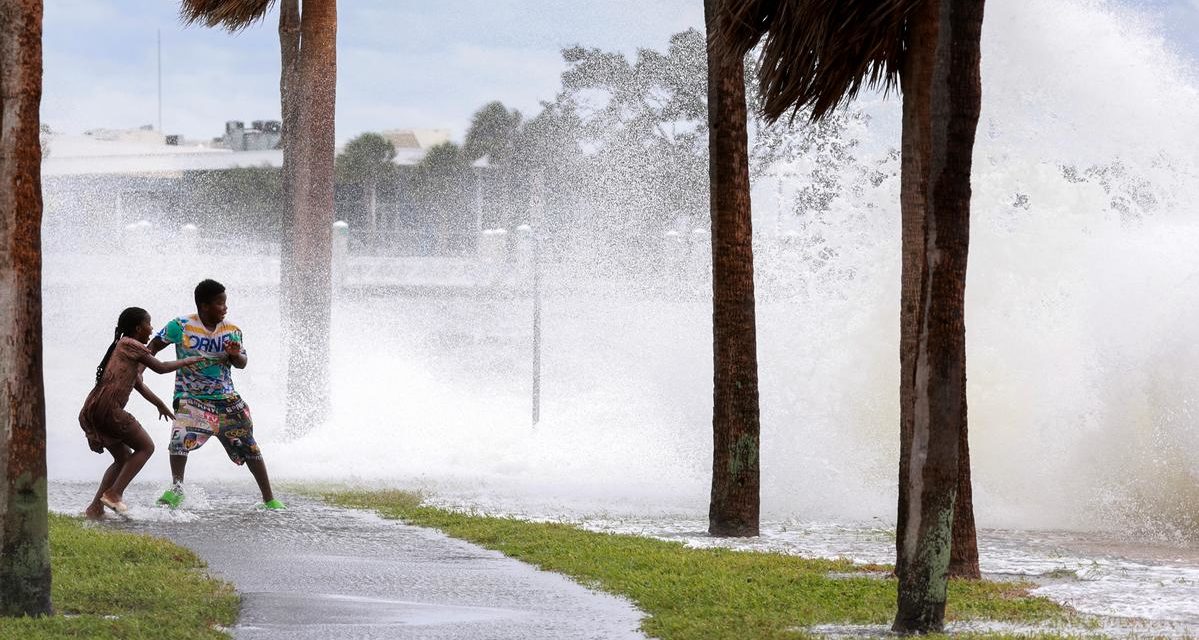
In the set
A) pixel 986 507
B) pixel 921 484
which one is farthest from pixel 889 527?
pixel 921 484

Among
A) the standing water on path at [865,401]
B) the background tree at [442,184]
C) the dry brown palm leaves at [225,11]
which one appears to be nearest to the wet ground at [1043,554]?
the standing water on path at [865,401]

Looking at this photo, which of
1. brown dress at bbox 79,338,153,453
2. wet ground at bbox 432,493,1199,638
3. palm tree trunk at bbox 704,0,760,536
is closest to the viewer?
wet ground at bbox 432,493,1199,638

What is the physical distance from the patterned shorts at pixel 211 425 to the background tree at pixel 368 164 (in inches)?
2057

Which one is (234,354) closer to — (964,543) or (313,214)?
(964,543)

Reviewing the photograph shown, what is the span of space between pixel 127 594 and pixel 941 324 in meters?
4.19

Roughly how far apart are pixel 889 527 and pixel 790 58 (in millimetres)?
5600

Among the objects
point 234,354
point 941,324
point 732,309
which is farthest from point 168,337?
point 941,324

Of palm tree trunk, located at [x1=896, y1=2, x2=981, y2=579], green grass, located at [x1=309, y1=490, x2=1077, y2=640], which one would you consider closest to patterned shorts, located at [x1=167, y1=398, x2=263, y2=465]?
green grass, located at [x1=309, y1=490, x2=1077, y2=640]

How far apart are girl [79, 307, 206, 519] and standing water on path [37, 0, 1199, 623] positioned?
354 cm

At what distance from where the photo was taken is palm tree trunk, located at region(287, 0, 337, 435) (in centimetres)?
1964

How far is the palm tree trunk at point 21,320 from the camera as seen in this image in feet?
24.6

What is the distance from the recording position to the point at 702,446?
62.3 ft

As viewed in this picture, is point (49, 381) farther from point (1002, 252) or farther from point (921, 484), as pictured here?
point (921, 484)

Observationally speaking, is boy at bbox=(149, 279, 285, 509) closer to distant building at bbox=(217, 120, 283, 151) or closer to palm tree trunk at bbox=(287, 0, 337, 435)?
palm tree trunk at bbox=(287, 0, 337, 435)
